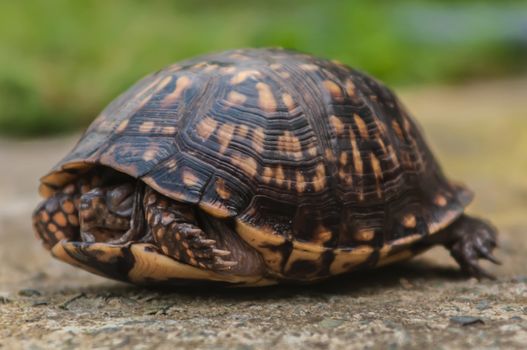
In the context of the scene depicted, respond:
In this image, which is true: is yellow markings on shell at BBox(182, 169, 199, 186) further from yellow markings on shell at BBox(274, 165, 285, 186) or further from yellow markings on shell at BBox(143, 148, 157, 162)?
yellow markings on shell at BBox(274, 165, 285, 186)

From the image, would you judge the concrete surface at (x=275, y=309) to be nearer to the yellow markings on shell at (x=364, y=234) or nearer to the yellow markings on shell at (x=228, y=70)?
the yellow markings on shell at (x=364, y=234)

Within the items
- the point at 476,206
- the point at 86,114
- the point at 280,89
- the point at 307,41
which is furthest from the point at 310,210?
the point at 307,41

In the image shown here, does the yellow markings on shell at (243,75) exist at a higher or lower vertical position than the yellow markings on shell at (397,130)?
higher

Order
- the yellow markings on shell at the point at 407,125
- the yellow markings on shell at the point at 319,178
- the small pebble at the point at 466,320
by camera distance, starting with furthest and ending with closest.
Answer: the yellow markings on shell at the point at 407,125, the yellow markings on shell at the point at 319,178, the small pebble at the point at 466,320

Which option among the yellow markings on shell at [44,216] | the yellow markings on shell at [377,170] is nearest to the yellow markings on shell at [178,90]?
the yellow markings on shell at [44,216]

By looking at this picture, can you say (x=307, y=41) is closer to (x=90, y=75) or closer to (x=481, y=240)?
(x=90, y=75)

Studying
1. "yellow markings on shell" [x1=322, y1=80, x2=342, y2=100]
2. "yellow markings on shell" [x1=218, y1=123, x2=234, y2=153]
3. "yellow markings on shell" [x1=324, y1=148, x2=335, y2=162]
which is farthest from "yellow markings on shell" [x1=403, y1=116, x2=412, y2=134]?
"yellow markings on shell" [x1=218, y1=123, x2=234, y2=153]

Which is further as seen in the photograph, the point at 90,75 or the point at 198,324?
the point at 90,75

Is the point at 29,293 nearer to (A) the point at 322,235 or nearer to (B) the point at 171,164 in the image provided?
(B) the point at 171,164
